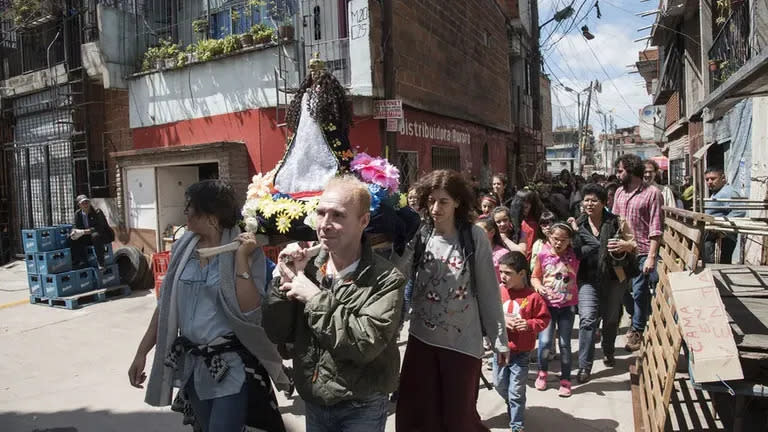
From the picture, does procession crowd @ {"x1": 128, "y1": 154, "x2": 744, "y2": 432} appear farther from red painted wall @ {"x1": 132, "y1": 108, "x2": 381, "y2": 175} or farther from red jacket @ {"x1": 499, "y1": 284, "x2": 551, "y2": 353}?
red painted wall @ {"x1": 132, "y1": 108, "x2": 381, "y2": 175}

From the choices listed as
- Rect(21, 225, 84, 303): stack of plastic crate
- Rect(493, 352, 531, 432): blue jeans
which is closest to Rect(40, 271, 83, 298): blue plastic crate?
Rect(21, 225, 84, 303): stack of plastic crate

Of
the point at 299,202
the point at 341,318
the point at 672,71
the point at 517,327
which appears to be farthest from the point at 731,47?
the point at 341,318

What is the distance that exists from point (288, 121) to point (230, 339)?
6.00 feet

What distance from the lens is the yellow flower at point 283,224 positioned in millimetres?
3125

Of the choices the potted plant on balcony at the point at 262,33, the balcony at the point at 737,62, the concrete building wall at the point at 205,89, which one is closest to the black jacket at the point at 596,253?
the balcony at the point at 737,62

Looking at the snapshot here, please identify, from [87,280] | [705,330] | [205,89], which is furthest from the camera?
[205,89]

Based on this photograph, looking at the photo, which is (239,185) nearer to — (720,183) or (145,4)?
(145,4)

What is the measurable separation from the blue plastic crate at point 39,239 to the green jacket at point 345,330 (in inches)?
317

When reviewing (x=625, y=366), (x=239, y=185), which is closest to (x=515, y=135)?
(x=239, y=185)

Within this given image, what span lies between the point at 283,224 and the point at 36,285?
7823 millimetres

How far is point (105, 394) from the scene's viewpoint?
192 inches

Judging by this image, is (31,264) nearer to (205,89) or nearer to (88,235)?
(88,235)

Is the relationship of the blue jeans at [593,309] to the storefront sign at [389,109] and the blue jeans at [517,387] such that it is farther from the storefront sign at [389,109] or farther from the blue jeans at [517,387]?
the storefront sign at [389,109]

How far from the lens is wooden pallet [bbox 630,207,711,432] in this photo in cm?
287
